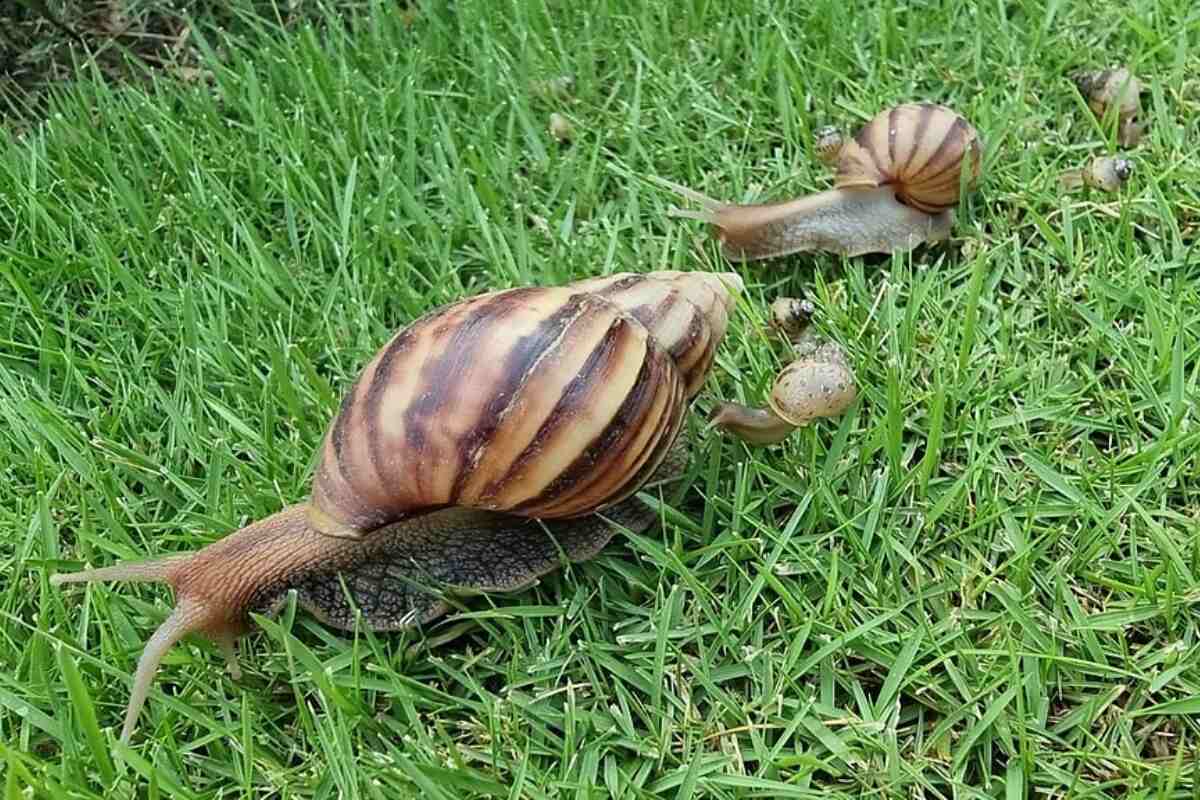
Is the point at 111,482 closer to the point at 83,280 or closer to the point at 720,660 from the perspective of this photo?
the point at 83,280

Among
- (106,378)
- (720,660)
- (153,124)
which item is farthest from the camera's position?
(153,124)

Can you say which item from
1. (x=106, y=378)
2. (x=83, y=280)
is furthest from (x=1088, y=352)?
(x=83, y=280)

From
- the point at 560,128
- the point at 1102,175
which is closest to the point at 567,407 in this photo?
the point at 560,128

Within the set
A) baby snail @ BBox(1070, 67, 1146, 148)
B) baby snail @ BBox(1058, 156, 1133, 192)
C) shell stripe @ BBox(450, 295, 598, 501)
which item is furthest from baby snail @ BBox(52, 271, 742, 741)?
baby snail @ BBox(1070, 67, 1146, 148)

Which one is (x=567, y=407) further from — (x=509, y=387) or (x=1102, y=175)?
(x=1102, y=175)

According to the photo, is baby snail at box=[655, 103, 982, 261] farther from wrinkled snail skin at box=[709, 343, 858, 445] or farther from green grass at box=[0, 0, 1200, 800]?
wrinkled snail skin at box=[709, 343, 858, 445]

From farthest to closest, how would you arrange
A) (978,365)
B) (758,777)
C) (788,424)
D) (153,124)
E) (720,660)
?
(153,124) < (978,365) < (788,424) < (720,660) < (758,777)
